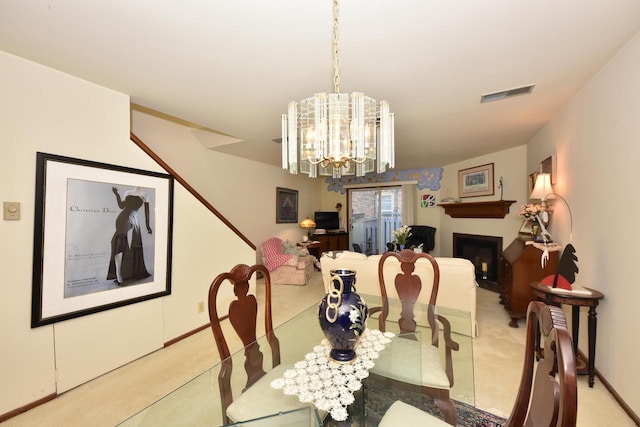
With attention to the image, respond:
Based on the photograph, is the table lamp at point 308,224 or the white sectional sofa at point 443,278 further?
the table lamp at point 308,224

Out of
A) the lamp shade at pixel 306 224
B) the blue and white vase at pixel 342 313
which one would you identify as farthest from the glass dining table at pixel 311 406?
the lamp shade at pixel 306 224

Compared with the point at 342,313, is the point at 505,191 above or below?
above

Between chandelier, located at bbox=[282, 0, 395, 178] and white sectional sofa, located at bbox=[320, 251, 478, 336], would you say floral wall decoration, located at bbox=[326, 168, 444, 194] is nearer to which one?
white sectional sofa, located at bbox=[320, 251, 478, 336]

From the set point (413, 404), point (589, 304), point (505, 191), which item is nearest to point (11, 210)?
point (413, 404)

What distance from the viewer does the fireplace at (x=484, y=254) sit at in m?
4.34

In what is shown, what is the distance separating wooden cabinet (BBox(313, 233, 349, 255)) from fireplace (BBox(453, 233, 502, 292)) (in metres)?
2.69

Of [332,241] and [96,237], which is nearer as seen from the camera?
[96,237]

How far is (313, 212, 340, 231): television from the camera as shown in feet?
21.9

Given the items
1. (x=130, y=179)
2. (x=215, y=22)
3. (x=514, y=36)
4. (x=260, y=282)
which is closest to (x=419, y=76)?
(x=514, y=36)

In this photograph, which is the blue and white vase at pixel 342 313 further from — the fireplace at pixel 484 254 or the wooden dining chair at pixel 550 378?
the fireplace at pixel 484 254

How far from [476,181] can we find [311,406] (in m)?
5.07

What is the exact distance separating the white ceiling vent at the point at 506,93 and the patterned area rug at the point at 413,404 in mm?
2509

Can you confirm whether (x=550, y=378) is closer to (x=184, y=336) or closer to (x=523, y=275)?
(x=523, y=275)

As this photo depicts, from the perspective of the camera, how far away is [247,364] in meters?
1.35
